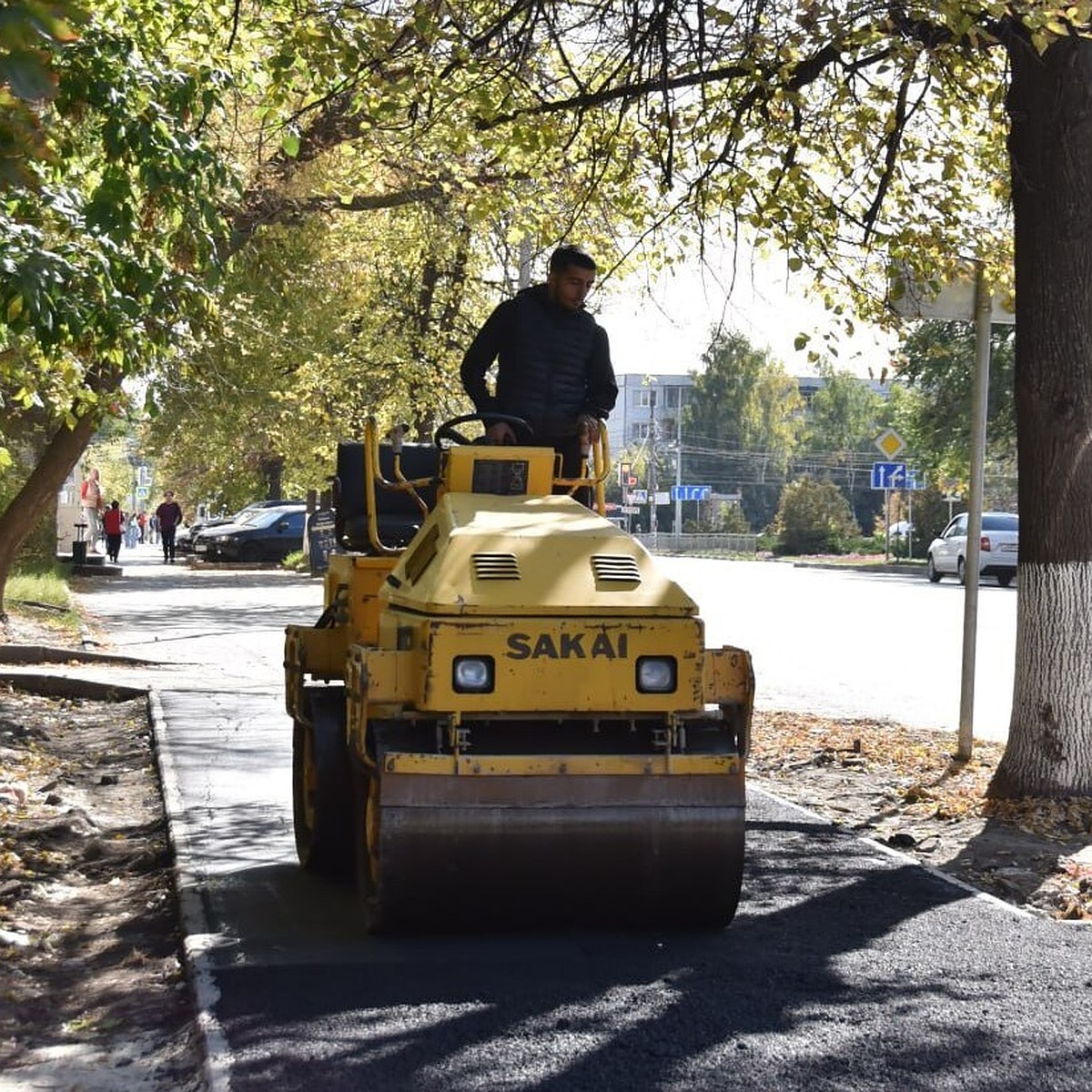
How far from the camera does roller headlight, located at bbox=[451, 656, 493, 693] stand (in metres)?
6.16

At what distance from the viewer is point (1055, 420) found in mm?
9547

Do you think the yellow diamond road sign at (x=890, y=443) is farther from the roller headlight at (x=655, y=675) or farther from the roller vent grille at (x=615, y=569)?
the roller headlight at (x=655, y=675)

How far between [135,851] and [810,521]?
74600 millimetres

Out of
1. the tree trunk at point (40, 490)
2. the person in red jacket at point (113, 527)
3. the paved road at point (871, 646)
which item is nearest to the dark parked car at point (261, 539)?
the person in red jacket at point (113, 527)

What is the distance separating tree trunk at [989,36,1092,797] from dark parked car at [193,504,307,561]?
40481mm

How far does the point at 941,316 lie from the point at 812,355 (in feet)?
2.75

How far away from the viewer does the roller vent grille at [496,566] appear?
6371 mm

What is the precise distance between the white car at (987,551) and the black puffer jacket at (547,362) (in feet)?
90.5

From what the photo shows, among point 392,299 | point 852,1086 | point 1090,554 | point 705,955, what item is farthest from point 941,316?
point 392,299

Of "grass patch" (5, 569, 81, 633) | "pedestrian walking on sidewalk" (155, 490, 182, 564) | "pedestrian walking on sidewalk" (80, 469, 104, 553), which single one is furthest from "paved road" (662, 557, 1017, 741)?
"pedestrian walking on sidewalk" (155, 490, 182, 564)

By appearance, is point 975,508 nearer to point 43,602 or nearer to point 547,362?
point 547,362

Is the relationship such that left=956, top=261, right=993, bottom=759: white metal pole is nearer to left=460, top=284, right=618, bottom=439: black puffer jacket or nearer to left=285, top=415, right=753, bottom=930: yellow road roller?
left=460, top=284, right=618, bottom=439: black puffer jacket

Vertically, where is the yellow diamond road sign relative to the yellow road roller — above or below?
above

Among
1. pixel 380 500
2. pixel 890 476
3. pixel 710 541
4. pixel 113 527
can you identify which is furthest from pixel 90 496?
pixel 710 541
